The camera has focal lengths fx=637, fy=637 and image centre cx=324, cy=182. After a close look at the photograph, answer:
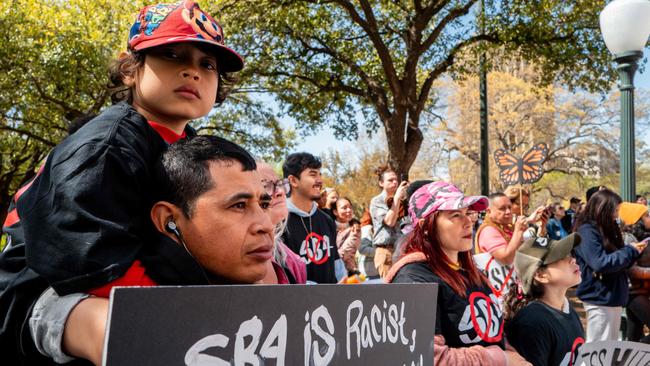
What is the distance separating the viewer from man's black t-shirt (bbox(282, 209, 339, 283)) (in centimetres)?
461

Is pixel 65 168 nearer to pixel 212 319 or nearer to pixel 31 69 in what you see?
pixel 212 319

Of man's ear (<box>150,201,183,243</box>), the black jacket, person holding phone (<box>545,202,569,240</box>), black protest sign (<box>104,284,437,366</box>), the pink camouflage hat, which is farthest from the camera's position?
person holding phone (<box>545,202,569,240</box>)

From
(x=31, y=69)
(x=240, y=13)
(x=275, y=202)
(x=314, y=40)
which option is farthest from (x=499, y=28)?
(x=275, y=202)

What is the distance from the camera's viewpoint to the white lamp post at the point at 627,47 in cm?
595

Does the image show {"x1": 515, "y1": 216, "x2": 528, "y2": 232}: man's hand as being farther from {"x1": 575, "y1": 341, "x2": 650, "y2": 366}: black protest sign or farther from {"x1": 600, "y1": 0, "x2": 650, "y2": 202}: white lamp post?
{"x1": 575, "y1": 341, "x2": 650, "y2": 366}: black protest sign

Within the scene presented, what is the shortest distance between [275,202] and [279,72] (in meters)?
11.9

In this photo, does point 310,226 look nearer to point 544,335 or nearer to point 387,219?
point 544,335

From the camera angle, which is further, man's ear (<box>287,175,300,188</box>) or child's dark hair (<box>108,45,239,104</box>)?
man's ear (<box>287,175,300,188</box>)

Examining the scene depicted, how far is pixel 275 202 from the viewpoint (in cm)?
306

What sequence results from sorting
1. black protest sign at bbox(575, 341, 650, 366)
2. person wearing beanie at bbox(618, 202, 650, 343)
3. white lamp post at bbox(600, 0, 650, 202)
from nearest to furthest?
black protest sign at bbox(575, 341, 650, 366)
white lamp post at bbox(600, 0, 650, 202)
person wearing beanie at bbox(618, 202, 650, 343)

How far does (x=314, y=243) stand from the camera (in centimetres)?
475

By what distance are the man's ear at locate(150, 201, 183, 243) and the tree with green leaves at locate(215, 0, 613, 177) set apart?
1231 cm

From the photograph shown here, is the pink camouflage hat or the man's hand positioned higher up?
the pink camouflage hat

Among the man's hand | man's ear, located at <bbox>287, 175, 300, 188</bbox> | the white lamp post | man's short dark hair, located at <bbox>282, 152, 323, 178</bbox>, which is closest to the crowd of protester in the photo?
man's ear, located at <bbox>287, 175, 300, 188</bbox>
